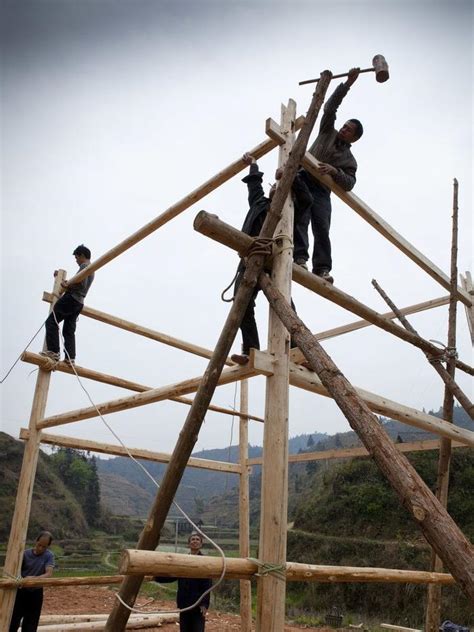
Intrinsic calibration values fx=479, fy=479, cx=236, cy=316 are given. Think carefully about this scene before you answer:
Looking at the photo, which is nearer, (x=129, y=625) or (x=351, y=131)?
(x=351, y=131)

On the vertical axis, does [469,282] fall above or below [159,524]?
above

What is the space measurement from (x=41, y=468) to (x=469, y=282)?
41.4m

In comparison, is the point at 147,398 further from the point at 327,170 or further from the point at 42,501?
the point at 42,501

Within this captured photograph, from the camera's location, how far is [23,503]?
5152mm

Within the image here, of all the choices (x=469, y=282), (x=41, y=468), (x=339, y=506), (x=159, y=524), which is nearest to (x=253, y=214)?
(x=159, y=524)

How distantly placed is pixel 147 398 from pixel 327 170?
2.40 meters

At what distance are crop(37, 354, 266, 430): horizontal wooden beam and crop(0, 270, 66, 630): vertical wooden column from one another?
0.16 metres

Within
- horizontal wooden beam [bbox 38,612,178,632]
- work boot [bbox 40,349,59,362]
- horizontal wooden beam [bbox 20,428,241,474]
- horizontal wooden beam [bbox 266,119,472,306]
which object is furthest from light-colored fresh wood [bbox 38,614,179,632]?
horizontal wooden beam [bbox 266,119,472,306]

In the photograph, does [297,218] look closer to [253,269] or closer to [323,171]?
[323,171]

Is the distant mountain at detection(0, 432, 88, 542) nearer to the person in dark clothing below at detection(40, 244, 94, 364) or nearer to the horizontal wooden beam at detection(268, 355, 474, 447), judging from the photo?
the person in dark clothing below at detection(40, 244, 94, 364)

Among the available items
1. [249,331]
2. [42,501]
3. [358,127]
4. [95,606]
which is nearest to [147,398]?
[249,331]

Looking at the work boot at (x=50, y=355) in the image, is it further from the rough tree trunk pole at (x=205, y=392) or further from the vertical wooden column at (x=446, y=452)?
the vertical wooden column at (x=446, y=452)

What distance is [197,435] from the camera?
2.73 m

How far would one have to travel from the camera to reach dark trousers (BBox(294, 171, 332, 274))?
391 centimetres
